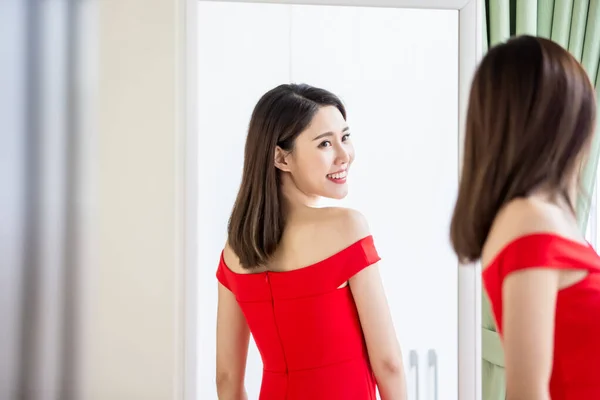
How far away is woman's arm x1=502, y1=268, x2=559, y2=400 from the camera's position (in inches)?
36.4

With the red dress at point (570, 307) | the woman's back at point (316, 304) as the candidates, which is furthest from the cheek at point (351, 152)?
the red dress at point (570, 307)

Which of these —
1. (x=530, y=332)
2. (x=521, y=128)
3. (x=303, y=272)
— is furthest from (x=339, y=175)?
(x=530, y=332)

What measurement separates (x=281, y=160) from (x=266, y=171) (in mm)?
55

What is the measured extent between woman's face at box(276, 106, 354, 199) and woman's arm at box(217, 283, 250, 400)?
1.21 feet

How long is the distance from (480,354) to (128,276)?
3.50ft

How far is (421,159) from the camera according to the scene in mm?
1931

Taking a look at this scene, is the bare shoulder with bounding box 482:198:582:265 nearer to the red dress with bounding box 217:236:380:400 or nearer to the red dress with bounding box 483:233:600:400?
the red dress with bounding box 483:233:600:400

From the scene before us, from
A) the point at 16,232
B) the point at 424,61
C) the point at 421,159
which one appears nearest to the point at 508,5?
the point at 424,61

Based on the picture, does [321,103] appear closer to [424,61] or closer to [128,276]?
[424,61]

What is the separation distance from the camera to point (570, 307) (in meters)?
0.98

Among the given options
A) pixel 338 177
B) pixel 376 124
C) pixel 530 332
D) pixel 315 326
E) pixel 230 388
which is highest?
pixel 376 124

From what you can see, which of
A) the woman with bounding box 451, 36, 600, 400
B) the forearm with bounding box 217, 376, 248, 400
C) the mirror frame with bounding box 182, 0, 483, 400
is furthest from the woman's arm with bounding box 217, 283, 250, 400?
the woman with bounding box 451, 36, 600, 400

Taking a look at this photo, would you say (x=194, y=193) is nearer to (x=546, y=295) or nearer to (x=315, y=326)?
(x=315, y=326)

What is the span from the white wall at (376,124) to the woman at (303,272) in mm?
217
